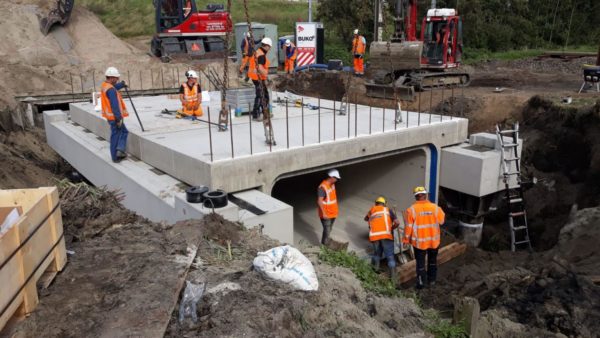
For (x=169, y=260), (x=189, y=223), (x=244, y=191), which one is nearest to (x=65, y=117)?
(x=244, y=191)

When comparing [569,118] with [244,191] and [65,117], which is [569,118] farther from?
[65,117]

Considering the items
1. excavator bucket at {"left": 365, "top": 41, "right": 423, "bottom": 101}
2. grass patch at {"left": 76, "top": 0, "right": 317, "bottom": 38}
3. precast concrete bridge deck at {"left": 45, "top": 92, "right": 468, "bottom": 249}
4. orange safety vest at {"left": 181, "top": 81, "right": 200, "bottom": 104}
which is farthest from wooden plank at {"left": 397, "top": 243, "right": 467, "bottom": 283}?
grass patch at {"left": 76, "top": 0, "right": 317, "bottom": 38}

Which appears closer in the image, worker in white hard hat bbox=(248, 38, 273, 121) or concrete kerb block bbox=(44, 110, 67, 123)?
worker in white hard hat bbox=(248, 38, 273, 121)

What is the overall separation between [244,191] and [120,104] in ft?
8.95

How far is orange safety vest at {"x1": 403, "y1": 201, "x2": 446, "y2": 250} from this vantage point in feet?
25.7

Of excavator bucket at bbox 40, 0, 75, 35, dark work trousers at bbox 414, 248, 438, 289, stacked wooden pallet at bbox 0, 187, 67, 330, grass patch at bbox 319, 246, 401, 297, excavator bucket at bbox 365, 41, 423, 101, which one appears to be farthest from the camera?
excavator bucket at bbox 40, 0, 75, 35

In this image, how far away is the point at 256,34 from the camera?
886 inches

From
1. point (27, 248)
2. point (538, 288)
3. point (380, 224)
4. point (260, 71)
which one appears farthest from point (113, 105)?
point (538, 288)

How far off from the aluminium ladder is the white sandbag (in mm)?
7192

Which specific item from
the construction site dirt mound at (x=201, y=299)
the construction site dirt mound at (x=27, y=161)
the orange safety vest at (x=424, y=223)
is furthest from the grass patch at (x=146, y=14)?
the construction site dirt mound at (x=201, y=299)

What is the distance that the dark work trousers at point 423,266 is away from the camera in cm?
819

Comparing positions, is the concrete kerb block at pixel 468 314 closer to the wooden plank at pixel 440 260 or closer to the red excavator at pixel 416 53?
the wooden plank at pixel 440 260

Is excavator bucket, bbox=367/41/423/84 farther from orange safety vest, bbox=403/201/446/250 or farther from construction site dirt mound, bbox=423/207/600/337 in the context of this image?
orange safety vest, bbox=403/201/446/250

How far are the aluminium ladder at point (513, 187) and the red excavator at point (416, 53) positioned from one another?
6548 millimetres
